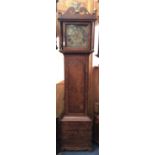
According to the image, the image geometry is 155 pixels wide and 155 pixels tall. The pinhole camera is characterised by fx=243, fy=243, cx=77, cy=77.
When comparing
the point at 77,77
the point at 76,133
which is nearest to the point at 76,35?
the point at 77,77

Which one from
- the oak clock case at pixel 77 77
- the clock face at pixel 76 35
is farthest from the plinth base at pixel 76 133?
the clock face at pixel 76 35

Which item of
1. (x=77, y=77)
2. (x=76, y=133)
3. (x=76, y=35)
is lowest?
(x=76, y=133)

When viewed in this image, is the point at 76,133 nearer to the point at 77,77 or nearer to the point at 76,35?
the point at 77,77

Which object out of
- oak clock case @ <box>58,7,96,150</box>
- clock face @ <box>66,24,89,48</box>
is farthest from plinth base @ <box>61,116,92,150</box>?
clock face @ <box>66,24,89,48</box>

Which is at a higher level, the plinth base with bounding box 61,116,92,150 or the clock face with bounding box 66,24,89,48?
the clock face with bounding box 66,24,89,48

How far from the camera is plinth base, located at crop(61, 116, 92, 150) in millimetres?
2768

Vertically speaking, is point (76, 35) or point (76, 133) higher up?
point (76, 35)

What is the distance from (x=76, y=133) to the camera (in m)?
2.78

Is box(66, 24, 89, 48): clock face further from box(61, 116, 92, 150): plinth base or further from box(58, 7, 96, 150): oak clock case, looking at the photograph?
box(61, 116, 92, 150): plinth base

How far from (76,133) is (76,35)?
112cm
